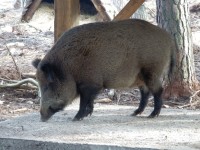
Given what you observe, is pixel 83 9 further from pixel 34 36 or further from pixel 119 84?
pixel 119 84

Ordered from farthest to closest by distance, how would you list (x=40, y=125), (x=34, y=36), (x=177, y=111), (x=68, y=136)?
(x=34, y=36) → (x=177, y=111) → (x=40, y=125) → (x=68, y=136)

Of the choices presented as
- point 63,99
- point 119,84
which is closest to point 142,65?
point 119,84

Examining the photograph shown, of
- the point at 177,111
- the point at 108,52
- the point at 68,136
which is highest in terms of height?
the point at 108,52

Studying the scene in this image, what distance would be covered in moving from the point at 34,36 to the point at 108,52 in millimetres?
8984

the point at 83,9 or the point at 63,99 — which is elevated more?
the point at 63,99

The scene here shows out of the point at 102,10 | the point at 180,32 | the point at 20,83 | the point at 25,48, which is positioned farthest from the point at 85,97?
the point at 102,10

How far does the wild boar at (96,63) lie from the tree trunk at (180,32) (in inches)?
87.5

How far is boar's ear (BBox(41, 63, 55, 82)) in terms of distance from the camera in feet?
20.6

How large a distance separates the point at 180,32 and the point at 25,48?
5.78 m

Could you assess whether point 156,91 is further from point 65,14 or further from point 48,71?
point 65,14

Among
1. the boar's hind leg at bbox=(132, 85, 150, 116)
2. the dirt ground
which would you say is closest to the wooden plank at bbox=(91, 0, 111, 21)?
the dirt ground

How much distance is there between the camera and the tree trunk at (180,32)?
870 cm

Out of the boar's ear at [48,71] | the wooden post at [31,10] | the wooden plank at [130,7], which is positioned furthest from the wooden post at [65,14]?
the wooden post at [31,10]

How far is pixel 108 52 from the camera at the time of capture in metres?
6.41
